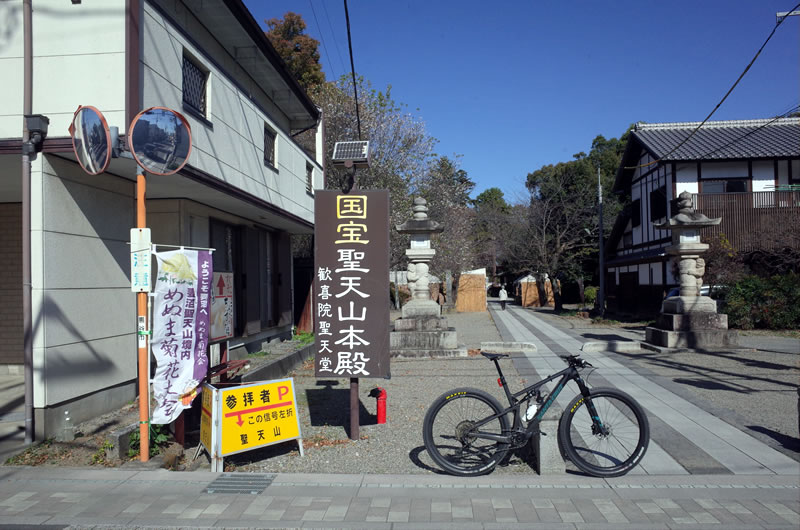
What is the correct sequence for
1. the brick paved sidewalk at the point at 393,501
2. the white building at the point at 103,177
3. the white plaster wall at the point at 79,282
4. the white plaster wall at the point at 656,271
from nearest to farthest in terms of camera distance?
the brick paved sidewalk at the point at 393,501, the white plaster wall at the point at 79,282, the white building at the point at 103,177, the white plaster wall at the point at 656,271

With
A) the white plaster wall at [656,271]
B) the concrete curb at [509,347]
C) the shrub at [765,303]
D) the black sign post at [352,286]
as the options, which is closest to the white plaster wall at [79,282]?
the black sign post at [352,286]

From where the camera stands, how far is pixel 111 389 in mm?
7285

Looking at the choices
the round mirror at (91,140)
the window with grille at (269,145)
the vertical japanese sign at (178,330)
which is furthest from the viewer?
the window with grille at (269,145)

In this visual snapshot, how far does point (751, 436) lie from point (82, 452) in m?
7.50

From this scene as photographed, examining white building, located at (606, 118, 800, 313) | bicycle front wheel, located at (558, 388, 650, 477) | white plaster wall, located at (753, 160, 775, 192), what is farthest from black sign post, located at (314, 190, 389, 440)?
white plaster wall, located at (753, 160, 775, 192)

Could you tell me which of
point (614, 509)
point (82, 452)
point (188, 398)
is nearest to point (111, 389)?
point (82, 452)

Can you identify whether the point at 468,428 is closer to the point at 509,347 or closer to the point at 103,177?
the point at 103,177

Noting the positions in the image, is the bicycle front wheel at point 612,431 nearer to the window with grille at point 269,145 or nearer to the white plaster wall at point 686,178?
the window with grille at point 269,145

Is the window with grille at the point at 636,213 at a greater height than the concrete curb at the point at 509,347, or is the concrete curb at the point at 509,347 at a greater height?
the window with grille at the point at 636,213

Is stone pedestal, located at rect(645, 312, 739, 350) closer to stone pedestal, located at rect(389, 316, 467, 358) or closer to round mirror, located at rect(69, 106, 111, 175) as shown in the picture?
stone pedestal, located at rect(389, 316, 467, 358)

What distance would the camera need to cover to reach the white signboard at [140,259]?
5512mm

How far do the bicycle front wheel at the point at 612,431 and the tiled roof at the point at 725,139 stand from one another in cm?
1886

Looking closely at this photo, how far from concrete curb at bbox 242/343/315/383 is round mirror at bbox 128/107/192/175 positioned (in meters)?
3.96

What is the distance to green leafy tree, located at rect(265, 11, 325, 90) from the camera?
1294 inches
